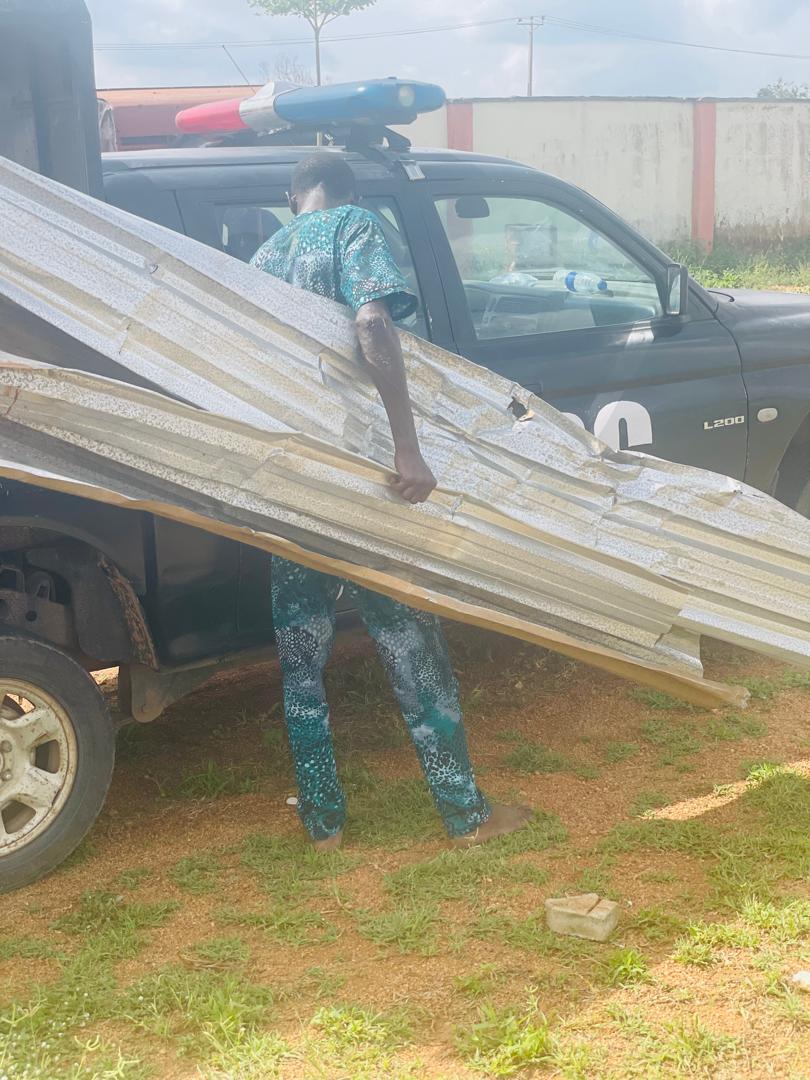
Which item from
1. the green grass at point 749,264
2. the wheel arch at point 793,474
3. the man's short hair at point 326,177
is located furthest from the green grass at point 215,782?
the green grass at point 749,264

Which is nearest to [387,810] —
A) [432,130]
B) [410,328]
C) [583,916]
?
[583,916]

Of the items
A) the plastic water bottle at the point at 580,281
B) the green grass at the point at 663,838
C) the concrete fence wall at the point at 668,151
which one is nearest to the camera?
the green grass at the point at 663,838

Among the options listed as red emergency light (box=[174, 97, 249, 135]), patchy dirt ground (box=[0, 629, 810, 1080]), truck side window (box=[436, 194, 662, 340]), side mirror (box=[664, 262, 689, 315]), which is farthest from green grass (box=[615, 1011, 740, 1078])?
red emergency light (box=[174, 97, 249, 135])

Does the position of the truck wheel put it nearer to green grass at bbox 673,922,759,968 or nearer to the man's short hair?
the man's short hair

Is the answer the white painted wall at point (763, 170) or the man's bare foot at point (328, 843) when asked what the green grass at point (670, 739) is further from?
the white painted wall at point (763, 170)

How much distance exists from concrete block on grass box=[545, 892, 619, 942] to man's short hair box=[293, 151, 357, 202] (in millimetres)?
1951

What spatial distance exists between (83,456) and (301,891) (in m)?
1.30

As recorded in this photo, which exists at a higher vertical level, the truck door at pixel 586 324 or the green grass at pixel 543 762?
the truck door at pixel 586 324

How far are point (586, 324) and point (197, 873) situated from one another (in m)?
2.38

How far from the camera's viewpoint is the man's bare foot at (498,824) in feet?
11.2

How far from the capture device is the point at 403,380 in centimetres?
311

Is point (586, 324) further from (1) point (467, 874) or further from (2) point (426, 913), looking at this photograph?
(2) point (426, 913)

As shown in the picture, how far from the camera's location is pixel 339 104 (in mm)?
3889

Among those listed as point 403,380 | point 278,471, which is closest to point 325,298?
point 403,380
